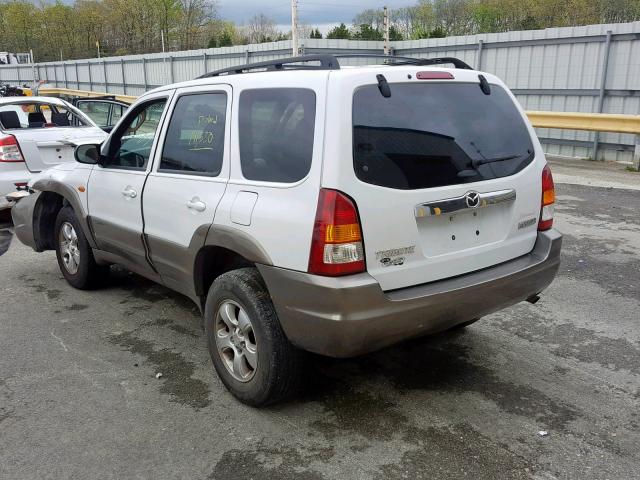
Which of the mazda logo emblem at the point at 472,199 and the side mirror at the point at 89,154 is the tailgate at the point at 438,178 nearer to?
the mazda logo emblem at the point at 472,199

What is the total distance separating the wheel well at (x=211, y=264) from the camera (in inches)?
143

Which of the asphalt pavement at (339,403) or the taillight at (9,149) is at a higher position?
the taillight at (9,149)

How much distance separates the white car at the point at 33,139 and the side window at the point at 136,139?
4.00 m

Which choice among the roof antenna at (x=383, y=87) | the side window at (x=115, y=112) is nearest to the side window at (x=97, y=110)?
the side window at (x=115, y=112)

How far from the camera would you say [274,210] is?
3119 millimetres

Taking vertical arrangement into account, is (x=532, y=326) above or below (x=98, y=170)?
below

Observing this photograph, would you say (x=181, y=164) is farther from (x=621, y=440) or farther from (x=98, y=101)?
(x=98, y=101)

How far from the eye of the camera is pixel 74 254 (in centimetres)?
557

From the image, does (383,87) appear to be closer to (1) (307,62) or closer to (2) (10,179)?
(1) (307,62)

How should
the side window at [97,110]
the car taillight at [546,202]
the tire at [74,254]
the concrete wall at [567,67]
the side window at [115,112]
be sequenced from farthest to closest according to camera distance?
the concrete wall at [567,67]
the side window at [97,110]
the side window at [115,112]
the tire at [74,254]
the car taillight at [546,202]

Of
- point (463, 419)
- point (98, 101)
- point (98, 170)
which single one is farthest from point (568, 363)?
point (98, 101)

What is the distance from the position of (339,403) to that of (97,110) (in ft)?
32.7

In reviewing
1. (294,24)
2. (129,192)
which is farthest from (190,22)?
(129,192)

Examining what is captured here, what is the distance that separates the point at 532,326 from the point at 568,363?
64 centimetres
